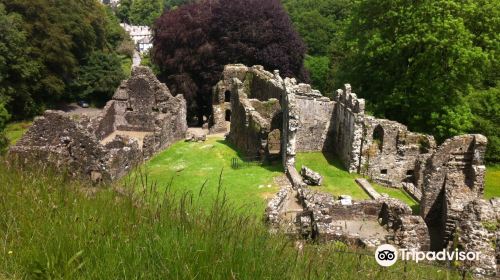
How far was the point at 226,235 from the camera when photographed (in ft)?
15.0

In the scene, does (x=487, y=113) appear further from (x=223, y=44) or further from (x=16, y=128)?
(x=16, y=128)

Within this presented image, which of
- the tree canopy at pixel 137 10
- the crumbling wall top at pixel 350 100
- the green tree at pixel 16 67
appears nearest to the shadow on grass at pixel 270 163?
the crumbling wall top at pixel 350 100

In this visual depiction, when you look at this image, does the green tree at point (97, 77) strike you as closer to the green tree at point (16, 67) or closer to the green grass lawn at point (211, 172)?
the green tree at point (16, 67)

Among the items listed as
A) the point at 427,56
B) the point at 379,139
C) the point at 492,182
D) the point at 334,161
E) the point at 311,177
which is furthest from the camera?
the point at 492,182

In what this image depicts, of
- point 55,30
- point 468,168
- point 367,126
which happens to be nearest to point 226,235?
point 468,168

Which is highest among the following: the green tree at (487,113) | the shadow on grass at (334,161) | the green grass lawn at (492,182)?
the green tree at (487,113)

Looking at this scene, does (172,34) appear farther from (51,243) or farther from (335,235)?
(51,243)

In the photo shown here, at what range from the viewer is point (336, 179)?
75.4 feet

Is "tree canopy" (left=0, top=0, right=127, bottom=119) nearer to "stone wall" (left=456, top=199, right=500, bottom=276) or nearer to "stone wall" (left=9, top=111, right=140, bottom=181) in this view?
"stone wall" (left=9, top=111, right=140, bottom=181)

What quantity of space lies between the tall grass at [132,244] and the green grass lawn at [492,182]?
22.4 m

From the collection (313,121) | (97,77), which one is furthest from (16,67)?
(313,121)

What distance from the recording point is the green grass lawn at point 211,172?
67.6 ft

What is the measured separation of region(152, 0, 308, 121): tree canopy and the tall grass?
37.1m

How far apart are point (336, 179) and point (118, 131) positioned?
15.9m
